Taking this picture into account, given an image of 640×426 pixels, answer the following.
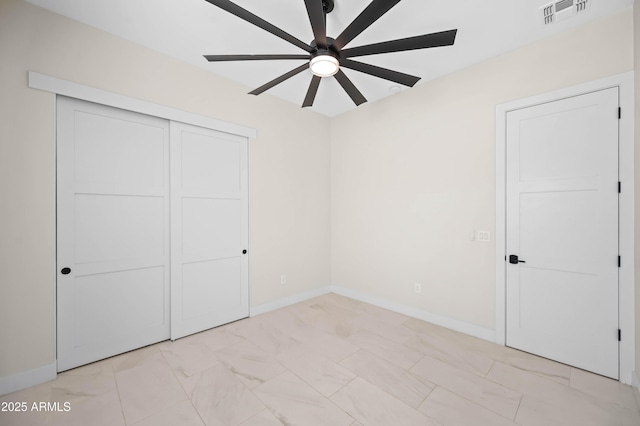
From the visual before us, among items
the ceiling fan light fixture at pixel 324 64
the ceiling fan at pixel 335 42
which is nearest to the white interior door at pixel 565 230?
the ceiling fan at pixel 335 42

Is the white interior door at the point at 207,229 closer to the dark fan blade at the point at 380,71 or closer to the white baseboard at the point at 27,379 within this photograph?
the white baseboard at the point at 27,379

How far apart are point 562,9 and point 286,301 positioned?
14.2 ft

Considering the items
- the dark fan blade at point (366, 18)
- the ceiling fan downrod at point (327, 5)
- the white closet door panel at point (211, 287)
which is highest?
the ceiling fan downrod at point (327, 5)

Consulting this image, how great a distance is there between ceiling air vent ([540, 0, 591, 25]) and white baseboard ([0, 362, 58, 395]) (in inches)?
202

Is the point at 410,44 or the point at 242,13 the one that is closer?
the point at 242,13

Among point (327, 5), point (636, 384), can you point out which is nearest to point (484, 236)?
point (636, 384)

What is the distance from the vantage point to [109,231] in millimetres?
2605

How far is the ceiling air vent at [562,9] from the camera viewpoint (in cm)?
211

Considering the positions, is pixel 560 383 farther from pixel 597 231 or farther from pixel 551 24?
pixel 551 24

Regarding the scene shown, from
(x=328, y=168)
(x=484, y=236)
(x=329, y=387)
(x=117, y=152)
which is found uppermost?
(x=328, y=168)

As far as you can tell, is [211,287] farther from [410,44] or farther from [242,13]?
[410,44]

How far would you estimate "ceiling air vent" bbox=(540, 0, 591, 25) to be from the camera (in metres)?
2.11

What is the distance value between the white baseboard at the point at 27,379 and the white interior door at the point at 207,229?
3.15 ft

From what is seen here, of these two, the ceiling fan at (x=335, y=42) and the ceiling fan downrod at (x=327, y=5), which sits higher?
the ceiling fan downrod at (x=327, y=5)
